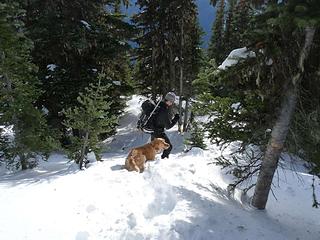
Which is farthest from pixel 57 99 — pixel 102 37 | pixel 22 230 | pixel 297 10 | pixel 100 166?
pixel 297 10

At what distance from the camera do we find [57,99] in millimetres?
17406

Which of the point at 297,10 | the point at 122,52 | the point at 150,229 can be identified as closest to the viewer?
the point at 297,10

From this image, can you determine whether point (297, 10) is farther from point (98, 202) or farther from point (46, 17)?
point (46, 17)

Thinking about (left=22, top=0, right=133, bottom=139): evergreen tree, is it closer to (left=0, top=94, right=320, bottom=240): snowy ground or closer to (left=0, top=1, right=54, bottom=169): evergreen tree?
(left=0, top=1, right=54, bottom=169): evergreen tree

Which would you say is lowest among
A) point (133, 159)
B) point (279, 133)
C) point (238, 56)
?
point (133, 159)

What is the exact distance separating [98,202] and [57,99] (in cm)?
1130

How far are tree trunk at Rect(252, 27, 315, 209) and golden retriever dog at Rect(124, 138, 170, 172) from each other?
2921 millimetres

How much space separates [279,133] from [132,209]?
360cm

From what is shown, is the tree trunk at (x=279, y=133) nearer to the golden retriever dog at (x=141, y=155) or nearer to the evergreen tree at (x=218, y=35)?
the golden retriever dog at (x=141, y=155)

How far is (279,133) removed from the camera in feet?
25.8

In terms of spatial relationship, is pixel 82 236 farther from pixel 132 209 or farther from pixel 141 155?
pixel 141 155

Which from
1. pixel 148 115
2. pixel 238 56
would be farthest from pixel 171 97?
pixel 238 56

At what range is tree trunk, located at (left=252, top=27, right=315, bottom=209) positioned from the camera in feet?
22.8

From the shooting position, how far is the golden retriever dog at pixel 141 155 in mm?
9016
